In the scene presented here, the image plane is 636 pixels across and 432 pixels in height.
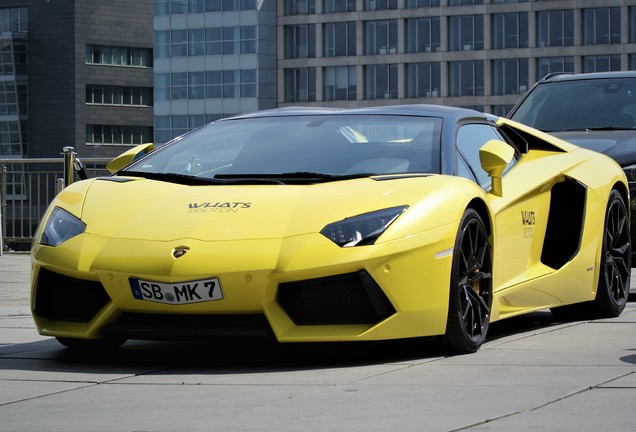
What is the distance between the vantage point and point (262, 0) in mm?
101625

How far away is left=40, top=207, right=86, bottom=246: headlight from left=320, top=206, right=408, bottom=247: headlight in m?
1.23

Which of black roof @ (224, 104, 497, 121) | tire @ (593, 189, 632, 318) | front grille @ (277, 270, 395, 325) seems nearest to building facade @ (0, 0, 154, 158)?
tire @ (593, 189, 632, 318)

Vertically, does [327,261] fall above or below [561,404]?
above

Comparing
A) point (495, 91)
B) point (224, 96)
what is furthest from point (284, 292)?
point (224, 96)

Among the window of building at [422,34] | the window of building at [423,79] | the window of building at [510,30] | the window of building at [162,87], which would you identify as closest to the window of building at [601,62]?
the window of building at [510,30]

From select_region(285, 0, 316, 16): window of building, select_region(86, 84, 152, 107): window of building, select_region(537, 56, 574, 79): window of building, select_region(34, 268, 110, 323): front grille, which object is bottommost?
select_region(34, 268, 110, 323): front grille

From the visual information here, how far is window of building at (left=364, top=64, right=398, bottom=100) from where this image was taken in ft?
324

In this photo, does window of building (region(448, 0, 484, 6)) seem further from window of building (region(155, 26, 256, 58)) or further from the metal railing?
the metal railing

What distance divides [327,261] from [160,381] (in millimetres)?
897

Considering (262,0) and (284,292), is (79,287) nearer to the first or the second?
(284,292)

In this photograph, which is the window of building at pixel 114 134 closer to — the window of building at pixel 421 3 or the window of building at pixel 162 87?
the window of building at pixel 162 87

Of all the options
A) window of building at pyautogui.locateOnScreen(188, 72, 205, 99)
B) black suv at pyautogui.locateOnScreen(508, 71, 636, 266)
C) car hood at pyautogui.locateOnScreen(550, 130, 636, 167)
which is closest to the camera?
car hood at pyautogui.locateOnScreen(550, 130, 636, 167)

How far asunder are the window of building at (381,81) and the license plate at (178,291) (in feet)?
304

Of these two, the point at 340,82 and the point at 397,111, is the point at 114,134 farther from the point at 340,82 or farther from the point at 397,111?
the point at 397,111
